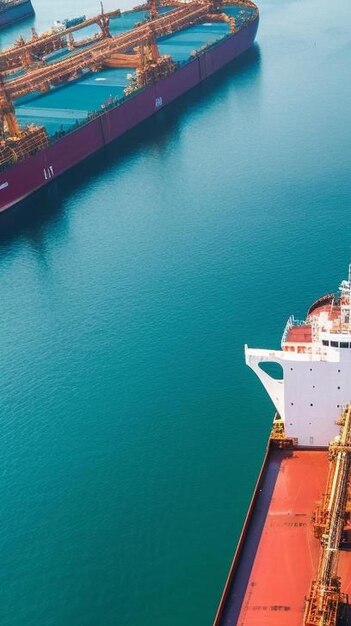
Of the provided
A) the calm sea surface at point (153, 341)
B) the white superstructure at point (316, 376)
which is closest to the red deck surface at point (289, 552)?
the white superstructure at point (316, 376)

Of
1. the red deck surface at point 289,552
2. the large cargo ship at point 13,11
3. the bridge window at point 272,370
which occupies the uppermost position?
the large cargo ship at point 13,11

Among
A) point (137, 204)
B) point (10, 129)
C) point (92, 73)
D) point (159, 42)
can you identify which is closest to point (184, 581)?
point (137, 204)

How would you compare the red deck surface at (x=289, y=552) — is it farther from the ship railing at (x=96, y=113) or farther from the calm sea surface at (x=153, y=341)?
the ship railing at (x=96, y=113)

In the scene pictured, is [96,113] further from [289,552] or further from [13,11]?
[13,11]

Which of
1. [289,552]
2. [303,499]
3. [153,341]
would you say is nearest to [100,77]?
[153,341]

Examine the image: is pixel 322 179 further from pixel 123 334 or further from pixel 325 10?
pixel 325 10

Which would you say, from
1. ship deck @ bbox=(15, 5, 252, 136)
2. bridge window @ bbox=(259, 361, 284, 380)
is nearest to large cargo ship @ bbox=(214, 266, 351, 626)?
bridge window @ bbox=(259, 361, 284, 380)

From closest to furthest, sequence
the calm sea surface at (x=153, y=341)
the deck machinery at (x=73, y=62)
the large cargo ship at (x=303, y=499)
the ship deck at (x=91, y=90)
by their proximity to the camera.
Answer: the large cargo ship at (x=303, y=499) < the calm sea surface at (x=153, y=341) < the deck machinery at (x=73, y=62) < the ship deck at (x=91, y=90)

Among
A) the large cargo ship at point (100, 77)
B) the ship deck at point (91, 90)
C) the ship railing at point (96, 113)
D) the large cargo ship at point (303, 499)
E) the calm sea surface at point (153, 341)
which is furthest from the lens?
the ship deck at point (91, 90)
